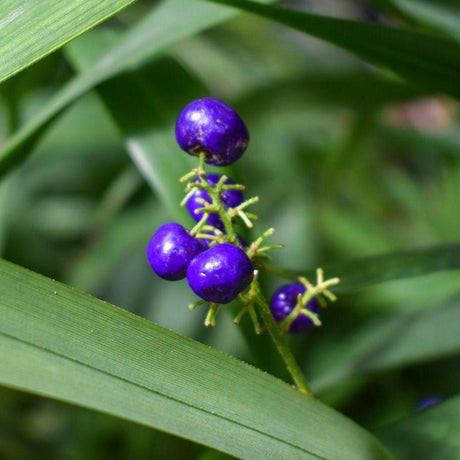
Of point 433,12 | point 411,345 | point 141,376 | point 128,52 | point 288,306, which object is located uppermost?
point 433,12

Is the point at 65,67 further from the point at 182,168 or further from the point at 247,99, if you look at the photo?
the point at 182,168

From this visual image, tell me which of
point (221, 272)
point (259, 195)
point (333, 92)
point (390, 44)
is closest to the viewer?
point (221, 272)

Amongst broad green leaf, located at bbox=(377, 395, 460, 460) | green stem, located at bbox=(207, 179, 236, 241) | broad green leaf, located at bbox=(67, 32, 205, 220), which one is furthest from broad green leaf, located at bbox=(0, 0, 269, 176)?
broad green leaf, located at bbox=(377, 395, 460, 460)

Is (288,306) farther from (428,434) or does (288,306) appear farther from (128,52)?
(128,52)

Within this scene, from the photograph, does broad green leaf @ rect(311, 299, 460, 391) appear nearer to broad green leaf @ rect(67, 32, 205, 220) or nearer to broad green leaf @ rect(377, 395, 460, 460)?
broad green leaf @ rect(377, 395, 460, 460)

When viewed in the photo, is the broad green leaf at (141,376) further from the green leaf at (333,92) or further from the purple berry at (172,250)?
the green leaf at (333,92)

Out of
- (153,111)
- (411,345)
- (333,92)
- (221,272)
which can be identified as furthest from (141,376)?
(333,92)
